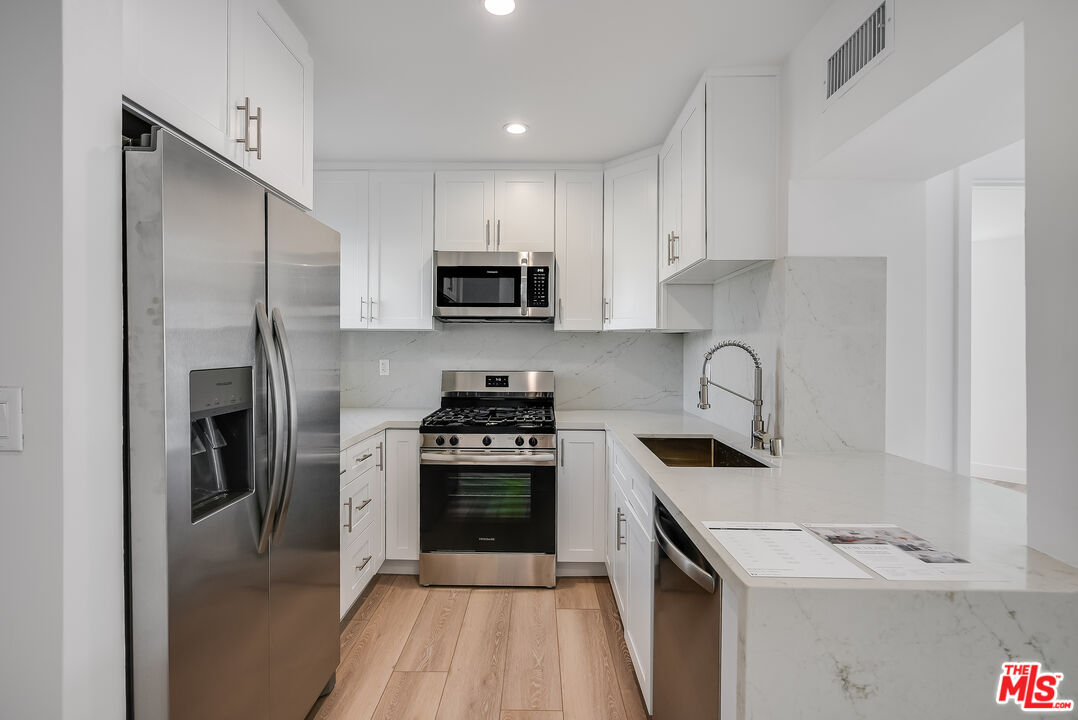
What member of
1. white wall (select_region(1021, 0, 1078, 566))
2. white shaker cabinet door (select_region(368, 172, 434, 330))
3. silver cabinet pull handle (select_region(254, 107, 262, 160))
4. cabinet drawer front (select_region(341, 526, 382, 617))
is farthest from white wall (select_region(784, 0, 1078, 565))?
white shaker cabinet door (select_region(368, 172, 434, 330))

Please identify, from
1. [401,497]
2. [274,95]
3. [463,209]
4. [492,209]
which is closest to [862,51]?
[274,95]

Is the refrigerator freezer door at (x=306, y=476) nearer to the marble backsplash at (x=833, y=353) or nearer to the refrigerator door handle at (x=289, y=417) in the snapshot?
the refrigerator door handle at (x=289, y=417)

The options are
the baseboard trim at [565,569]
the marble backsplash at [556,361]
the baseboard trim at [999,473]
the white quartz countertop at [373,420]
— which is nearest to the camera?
the white quartz countertop at [373,420]

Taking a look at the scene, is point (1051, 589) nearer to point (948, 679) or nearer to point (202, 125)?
point (948, 679)

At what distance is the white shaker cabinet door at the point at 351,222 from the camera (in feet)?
10.7

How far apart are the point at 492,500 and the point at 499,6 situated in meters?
2.23

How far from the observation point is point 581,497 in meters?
3.02

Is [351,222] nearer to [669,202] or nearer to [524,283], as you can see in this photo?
[524,283]

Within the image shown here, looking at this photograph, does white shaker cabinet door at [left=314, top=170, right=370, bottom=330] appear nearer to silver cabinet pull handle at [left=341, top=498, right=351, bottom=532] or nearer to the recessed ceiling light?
silver cabinet pull handle at [left=341, top=498, right=351, bottom=532]

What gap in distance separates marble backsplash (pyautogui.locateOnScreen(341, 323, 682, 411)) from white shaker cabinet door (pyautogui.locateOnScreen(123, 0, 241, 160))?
2.16m

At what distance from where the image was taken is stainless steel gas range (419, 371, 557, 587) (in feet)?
9.48

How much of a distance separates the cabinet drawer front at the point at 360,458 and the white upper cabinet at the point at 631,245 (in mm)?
1512
